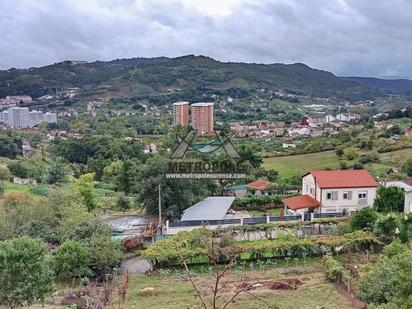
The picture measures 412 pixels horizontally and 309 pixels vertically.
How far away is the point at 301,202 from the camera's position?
81.4ft

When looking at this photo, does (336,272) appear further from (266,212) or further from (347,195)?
(266,212)

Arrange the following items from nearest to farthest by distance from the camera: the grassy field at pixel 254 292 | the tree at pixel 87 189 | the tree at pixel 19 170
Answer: the grassy field at pixel 254 292 → the tree at pixel 87 189 → the tree at pixel 19 170

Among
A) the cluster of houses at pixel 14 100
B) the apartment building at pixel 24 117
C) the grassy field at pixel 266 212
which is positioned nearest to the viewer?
the grassy field at pixel 266 212

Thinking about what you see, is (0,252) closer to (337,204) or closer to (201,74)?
(337,204)

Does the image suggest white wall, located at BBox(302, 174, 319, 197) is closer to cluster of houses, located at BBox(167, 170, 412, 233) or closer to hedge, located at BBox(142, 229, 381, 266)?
cluster of houses, located at BBox(167, 170, 412, 233)

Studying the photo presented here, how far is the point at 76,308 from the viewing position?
12594 millimetres

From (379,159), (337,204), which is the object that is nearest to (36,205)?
(337,204)

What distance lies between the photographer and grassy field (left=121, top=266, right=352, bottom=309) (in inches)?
513

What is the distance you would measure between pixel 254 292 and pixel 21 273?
260 inches

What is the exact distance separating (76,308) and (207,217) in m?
11.0

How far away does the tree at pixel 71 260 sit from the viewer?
1553cm

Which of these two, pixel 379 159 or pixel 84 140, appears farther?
pixel 84 140

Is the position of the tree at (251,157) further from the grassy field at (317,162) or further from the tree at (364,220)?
the tree at (364,220)

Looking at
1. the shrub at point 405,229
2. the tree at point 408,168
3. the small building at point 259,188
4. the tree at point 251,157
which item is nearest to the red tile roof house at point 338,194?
the shrub at point 405,229
